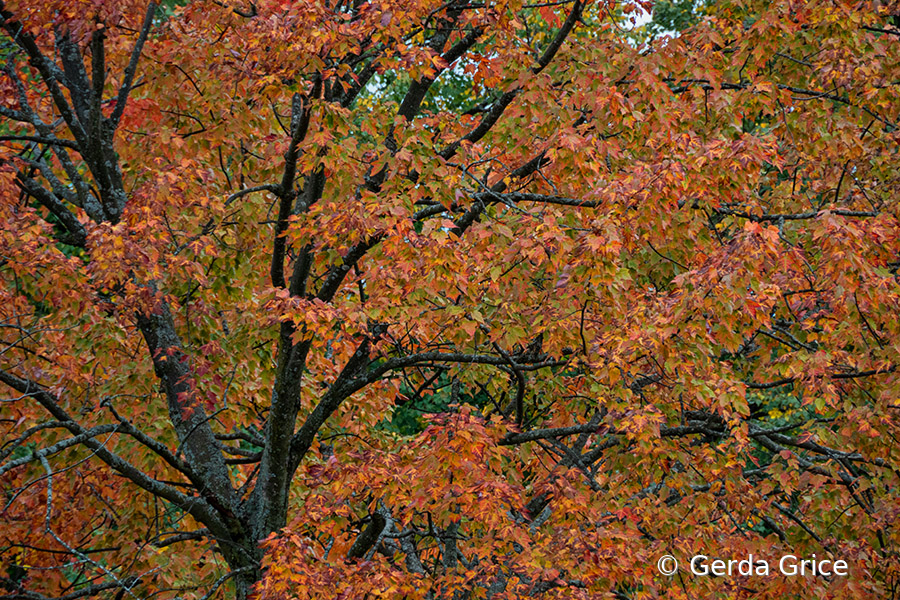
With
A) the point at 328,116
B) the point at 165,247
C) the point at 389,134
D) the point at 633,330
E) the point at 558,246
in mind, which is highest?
the point at 389,134

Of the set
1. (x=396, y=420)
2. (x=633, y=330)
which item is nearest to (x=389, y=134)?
(x=633, y=330)

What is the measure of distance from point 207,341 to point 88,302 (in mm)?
1211

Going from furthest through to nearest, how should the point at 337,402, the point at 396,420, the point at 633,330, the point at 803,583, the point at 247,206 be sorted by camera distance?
the point at 396,420
the point at 247,206
the point at 337,402
the point at 803,583
the point at 633,330

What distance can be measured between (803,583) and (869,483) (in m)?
1.02

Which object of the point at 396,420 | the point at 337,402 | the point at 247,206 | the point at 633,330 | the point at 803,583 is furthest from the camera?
the point at 396,420

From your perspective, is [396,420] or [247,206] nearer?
[247,206]

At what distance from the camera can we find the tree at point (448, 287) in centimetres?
550

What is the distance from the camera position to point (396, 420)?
69.8 ft

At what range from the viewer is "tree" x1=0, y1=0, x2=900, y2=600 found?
5.50m

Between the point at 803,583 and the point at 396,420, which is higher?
the point at 396,420

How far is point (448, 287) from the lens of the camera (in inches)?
222

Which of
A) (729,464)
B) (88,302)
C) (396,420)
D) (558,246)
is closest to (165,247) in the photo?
(88,302)

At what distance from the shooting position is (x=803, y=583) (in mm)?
6043

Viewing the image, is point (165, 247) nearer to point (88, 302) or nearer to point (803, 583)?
point (88, 302)
